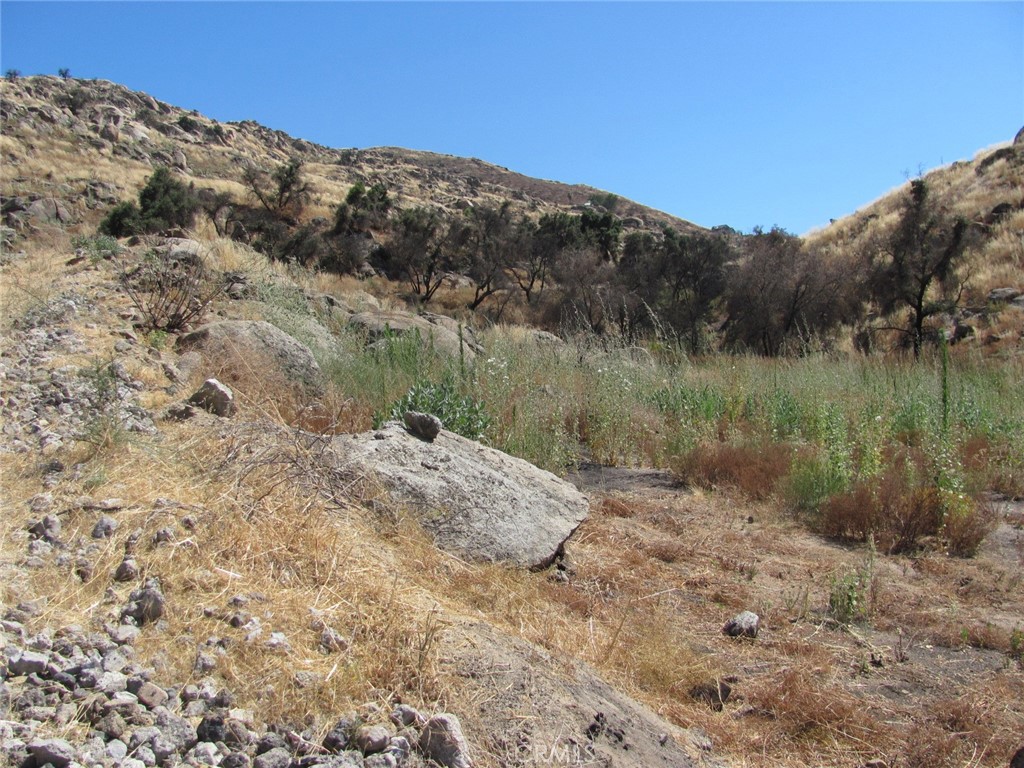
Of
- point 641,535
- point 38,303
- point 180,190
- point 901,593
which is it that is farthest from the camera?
point 180,190

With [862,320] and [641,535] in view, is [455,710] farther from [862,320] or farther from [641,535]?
[862,320]

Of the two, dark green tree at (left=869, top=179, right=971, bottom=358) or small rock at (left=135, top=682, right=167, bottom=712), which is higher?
dark green tree at (left=869, top=179, right=971, bottom=358)

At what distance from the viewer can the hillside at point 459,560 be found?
2.09 metres

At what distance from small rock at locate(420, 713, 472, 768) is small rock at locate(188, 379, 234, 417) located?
3221mm

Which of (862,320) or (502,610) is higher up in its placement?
(862,320)

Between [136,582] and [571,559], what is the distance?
8.22 ft

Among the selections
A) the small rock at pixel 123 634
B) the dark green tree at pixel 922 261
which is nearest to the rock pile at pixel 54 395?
the small rock at pixel 123 634

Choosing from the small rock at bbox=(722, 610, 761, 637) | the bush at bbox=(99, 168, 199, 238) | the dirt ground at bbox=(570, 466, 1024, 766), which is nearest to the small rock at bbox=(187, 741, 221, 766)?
the dirt ground at bbox=(570, 466, 1024, 766)

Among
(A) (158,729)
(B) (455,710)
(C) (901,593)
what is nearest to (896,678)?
(C) (901,593)

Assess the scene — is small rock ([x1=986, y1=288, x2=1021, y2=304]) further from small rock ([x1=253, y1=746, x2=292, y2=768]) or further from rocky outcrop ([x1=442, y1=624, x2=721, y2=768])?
small rock ([x1=253, y1=746, x2=292, y2=768])

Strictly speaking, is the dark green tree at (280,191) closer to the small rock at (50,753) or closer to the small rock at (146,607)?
the small rock at (146,607)

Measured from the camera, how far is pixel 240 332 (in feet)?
22.8

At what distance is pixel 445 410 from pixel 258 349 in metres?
2.20

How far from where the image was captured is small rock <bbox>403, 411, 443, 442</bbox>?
14.5ft
